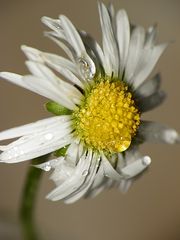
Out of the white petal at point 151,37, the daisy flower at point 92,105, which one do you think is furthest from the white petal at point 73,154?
the white petal at point 151,37

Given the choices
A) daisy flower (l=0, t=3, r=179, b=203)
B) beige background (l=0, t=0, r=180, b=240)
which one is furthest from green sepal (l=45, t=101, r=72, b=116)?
beige background (l=0, t=0, r=180, b=240)

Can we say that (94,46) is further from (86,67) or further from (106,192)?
(106,192)

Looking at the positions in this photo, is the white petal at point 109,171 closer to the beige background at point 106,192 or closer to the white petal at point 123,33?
the white petal at point 123,33

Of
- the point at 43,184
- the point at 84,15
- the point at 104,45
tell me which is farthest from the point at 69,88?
the point at 84,15

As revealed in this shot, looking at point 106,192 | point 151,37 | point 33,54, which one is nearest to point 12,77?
point 33,54

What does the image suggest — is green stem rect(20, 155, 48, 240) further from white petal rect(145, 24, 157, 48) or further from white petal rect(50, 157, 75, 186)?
white petal rect(145, 24, 157, 48)
